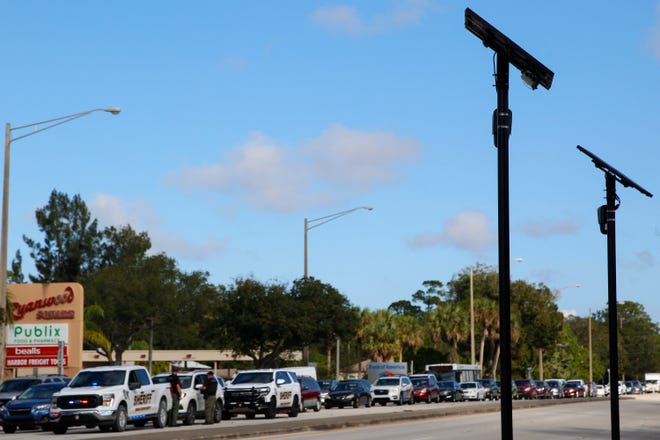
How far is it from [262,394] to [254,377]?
108cm

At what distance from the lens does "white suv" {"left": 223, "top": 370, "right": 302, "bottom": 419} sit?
3950 centimetres

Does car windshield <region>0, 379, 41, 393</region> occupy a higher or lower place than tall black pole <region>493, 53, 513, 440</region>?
lower

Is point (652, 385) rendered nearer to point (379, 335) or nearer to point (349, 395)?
point (379, 335)

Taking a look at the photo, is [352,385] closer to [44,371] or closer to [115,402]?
[44,371]

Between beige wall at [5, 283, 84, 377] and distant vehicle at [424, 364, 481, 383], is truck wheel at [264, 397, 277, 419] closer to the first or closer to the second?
beige wall at [5, 283, 84, 377]

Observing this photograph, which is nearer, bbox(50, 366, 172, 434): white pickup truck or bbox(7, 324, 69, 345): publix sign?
bbox(50, 366, 172, 434): white pickup truck

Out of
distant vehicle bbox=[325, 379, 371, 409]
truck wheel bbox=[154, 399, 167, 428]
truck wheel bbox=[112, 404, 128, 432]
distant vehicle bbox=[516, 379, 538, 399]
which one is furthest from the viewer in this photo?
distant vehicle bbox=[516, 379, 538, 399]

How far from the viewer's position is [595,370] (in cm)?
14512

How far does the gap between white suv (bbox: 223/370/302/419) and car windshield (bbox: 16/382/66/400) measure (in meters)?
6.92

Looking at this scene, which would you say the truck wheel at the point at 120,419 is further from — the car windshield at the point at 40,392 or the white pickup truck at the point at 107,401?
the car windshield at the point at 40,392

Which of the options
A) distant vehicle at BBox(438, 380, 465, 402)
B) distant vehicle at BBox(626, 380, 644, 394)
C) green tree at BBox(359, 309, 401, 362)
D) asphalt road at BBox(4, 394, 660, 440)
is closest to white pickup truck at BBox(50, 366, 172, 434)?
asphalt road at BBox(4, 394, 660, 440)

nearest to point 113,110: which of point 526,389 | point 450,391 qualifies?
point 450,391

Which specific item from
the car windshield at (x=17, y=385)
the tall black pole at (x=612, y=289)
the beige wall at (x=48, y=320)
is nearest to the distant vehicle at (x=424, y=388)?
the beige wall at (x=48, y=320)

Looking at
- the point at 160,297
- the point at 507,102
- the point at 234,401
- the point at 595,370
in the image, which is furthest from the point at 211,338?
the point at 595,370
